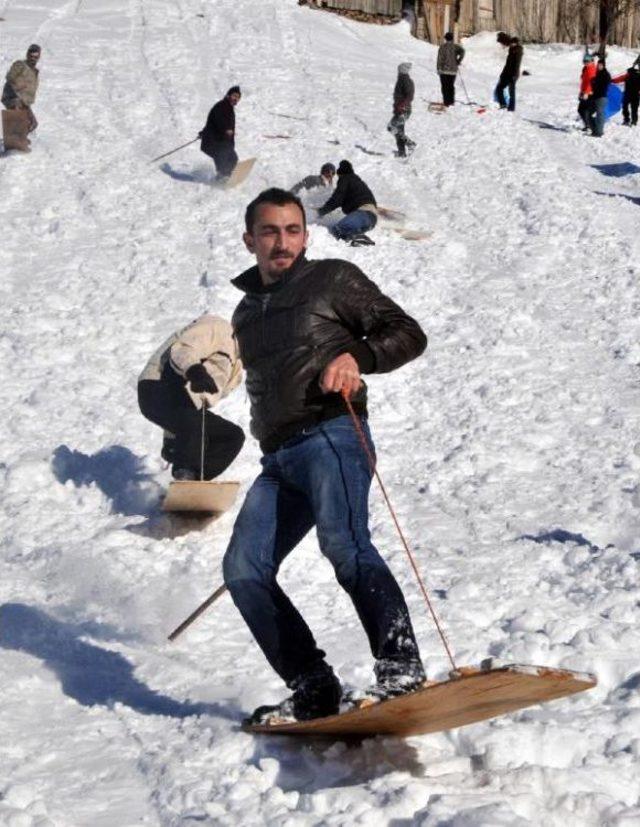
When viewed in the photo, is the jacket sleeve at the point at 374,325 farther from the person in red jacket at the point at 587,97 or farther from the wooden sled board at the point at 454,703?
the person in red jacket at the point at 587,97

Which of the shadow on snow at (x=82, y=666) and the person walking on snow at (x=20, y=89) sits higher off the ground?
the person walking on snow at (x=20, y=89)

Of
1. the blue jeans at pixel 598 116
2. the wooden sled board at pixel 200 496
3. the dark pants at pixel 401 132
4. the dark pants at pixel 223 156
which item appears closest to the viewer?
the wooden sled board at pixel 200 496

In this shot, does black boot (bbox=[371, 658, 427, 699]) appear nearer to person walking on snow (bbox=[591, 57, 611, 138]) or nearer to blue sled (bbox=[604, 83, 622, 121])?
person walking on snow (bbox=[591, 57, 611, 138])

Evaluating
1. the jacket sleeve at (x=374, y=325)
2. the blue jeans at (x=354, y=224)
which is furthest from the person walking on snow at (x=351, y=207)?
the jacket sleeve at (x=374, y=325)

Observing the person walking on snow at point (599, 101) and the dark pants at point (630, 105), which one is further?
the dark pants at point (630, 105)

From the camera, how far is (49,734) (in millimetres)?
3988

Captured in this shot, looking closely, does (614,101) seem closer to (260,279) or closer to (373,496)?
(373,496)

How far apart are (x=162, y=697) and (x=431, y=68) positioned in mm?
25098

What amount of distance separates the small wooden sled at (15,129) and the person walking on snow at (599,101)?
8897 mm

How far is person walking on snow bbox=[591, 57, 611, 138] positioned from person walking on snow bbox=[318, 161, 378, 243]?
7576 millimetres

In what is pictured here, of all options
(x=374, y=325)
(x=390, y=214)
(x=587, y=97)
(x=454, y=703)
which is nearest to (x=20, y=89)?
(x=390, y=214)

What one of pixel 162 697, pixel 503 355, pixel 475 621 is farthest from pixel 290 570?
pixel 503 355

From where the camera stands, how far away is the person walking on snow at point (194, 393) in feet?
21.6

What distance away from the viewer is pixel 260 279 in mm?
3730
